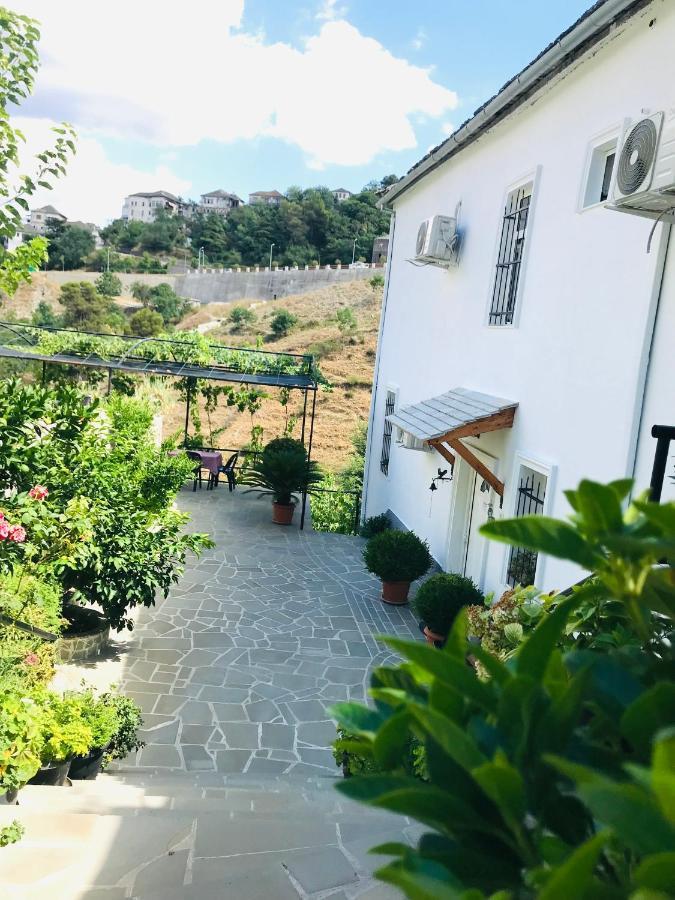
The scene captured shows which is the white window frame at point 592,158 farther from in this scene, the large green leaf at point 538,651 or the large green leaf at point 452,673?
the large green leaf at point 452,673

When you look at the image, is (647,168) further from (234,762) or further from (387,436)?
(387,436)

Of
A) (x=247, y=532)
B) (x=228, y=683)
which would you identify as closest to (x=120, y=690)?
(x=228, y=683)

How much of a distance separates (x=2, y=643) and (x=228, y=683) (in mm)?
2707

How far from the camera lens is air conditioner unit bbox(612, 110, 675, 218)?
4.12 meters

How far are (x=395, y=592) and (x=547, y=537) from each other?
910 centimetres

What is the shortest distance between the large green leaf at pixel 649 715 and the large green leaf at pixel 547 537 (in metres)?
0.20

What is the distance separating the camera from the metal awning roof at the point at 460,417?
7480mm

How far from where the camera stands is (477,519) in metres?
9.06

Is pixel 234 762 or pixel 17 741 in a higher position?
pixel 17 741

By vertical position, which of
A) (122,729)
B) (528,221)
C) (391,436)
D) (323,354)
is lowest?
(122,729)

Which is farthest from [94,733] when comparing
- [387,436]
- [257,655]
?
[387,436]

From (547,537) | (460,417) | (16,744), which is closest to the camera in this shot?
(547,537)

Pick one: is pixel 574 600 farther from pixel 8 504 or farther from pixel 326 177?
pixel 326 177

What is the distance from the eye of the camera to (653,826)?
72 centimetres
